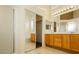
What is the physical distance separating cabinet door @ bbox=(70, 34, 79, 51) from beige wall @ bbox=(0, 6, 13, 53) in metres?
1.76

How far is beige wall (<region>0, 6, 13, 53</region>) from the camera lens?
2.81 m

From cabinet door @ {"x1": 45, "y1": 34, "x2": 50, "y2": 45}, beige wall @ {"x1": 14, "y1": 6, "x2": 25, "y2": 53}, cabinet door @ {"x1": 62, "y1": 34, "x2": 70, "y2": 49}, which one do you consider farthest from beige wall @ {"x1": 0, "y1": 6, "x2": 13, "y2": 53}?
cabinet door @ {"x1": 45, "y1": 34, "x2": 50, "y2": 45}

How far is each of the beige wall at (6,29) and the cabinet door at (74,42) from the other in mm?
1763

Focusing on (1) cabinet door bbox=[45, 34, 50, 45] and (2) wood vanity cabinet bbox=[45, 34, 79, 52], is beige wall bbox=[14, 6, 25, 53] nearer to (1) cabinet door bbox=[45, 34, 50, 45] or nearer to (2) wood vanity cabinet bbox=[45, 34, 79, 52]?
(2) wood vanity cabinet bbox=[45, 34, 79, 52]

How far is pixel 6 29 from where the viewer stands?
3000 mm

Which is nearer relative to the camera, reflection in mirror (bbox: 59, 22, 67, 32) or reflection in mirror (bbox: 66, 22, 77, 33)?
reflection in mirror (bbox: 66, 22, 77, 33)

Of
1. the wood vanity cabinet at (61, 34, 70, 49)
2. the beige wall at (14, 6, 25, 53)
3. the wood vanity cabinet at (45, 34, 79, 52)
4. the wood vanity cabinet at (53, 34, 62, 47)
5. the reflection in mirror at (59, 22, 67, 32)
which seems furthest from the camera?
the reflection in mirror at (59, 22, 67, 32)

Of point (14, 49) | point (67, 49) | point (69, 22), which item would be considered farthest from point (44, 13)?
point (14, 49)

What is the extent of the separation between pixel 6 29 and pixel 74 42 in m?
1.97

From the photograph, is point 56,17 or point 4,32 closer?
point 4,32

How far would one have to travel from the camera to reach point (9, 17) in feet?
10.2
